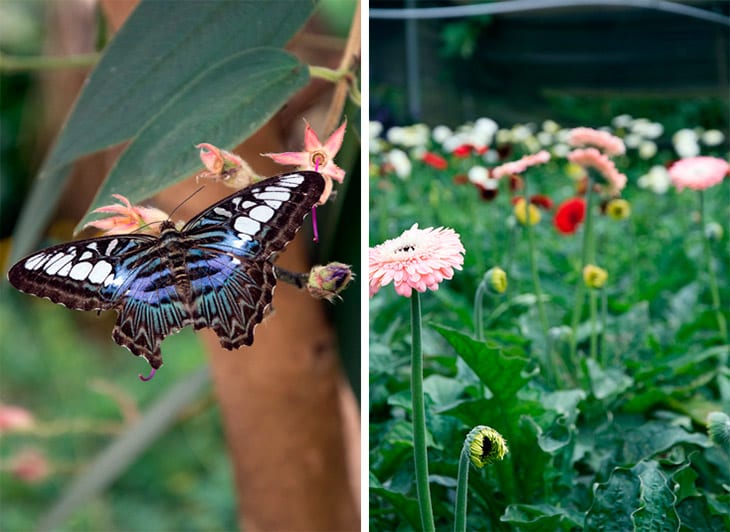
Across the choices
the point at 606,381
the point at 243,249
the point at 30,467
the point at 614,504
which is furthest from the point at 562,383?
the point at 30,467

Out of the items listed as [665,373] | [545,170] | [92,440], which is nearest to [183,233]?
[665,373]

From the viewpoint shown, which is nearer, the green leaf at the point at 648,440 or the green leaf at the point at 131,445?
the green leaf at the point at 648,440

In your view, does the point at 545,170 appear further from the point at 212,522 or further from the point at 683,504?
the point at 683,504

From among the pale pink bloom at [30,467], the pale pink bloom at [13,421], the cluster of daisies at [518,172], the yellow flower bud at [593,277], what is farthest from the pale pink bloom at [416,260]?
the pale pink bloom at [30,467]

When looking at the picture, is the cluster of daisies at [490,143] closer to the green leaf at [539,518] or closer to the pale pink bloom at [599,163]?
the pale pink bloom at [599,163]

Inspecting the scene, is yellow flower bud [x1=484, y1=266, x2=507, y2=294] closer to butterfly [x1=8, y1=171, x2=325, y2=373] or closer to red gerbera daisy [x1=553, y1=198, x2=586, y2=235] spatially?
butterfly [x1=8, y1=171, x2=325, y2=373]

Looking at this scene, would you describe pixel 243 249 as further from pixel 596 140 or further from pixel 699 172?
pixel 699 172
